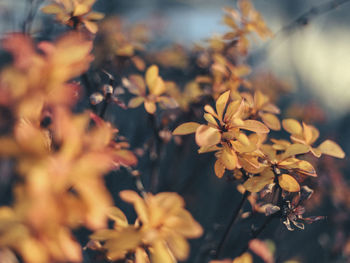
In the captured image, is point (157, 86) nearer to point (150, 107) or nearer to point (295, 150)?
point (150, 107)

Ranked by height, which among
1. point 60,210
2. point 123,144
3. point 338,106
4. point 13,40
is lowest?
point 338,106

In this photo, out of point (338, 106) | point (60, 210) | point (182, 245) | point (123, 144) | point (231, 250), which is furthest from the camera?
point (338, 106)

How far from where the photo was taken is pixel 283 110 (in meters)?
1.85

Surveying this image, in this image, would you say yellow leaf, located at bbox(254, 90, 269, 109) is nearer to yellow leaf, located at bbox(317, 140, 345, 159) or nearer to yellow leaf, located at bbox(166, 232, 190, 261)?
yellow leaf, located at bbox(317, 140, 345, 159)

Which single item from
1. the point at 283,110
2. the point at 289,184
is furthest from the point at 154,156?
the point at 283,110

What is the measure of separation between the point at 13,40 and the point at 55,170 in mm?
219

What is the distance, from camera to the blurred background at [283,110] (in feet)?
3.66

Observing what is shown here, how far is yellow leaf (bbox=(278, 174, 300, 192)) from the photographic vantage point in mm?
610

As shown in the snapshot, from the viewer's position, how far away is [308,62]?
3.06 m

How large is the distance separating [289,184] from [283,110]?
1.32 m

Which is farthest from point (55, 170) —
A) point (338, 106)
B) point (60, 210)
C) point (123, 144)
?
point (338, 106)

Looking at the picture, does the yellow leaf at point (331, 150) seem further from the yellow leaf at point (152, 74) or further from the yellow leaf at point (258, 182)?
→ the yellow leaf at point (152, 74)

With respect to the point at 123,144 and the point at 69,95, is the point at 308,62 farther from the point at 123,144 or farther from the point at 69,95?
the point at 69,95

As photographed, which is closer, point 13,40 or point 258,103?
point 13,40
